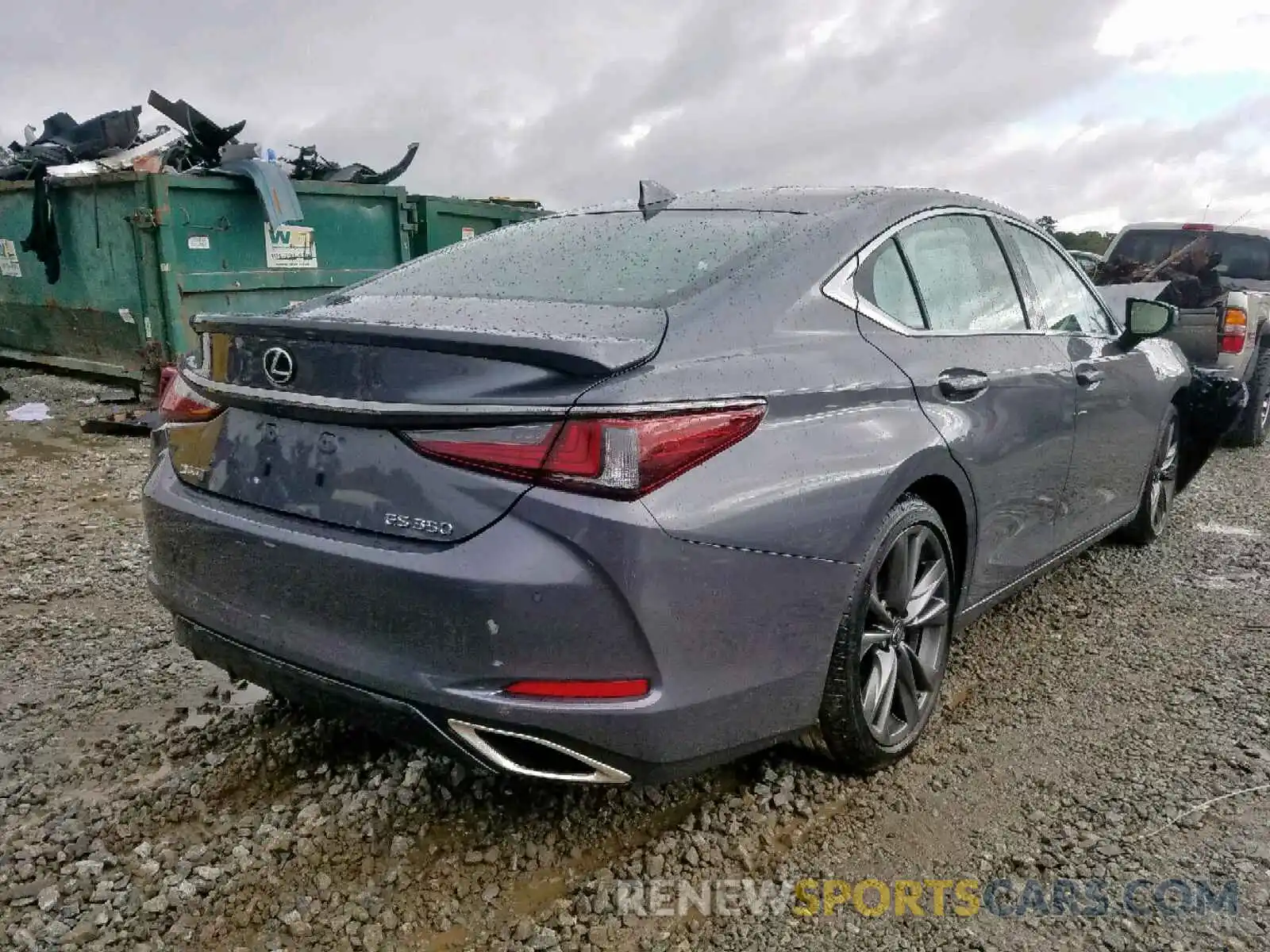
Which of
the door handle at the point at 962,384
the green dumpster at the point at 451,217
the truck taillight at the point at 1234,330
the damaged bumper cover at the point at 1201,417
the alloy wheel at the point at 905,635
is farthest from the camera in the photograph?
the green dumpster at the point at 451,217

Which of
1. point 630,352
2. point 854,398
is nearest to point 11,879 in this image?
point 630,352

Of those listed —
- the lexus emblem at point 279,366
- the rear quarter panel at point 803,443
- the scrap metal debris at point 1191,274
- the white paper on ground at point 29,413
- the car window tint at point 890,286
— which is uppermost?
the scrap metal debris at point 1191,274

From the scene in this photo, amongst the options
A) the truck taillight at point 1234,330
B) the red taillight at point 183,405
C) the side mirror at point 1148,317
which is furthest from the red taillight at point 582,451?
the truck taillight at point 1234,330

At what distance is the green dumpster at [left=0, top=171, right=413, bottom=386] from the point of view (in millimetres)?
7027

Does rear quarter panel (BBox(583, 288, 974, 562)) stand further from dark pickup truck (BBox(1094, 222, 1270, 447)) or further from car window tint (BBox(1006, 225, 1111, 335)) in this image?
dark pickup truck (BBox(1094, 222, 1270, 447))

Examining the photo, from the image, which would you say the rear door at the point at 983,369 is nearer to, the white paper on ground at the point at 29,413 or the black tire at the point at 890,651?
the black tire at the point at 890,651

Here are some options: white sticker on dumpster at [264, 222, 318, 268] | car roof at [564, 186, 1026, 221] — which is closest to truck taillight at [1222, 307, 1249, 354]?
car roof at [564, 186, 1026, 221]

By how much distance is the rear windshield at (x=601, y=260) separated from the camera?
234cm

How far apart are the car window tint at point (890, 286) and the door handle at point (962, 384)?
161 millimetres

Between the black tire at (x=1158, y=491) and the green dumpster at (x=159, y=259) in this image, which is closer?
the black tire at (x=1158, y=491)

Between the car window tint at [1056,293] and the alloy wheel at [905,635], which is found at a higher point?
the car window tint at [1056,293]

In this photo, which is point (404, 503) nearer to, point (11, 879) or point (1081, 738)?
point (11, 879)

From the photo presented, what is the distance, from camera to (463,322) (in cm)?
207

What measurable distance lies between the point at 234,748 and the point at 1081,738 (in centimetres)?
240
